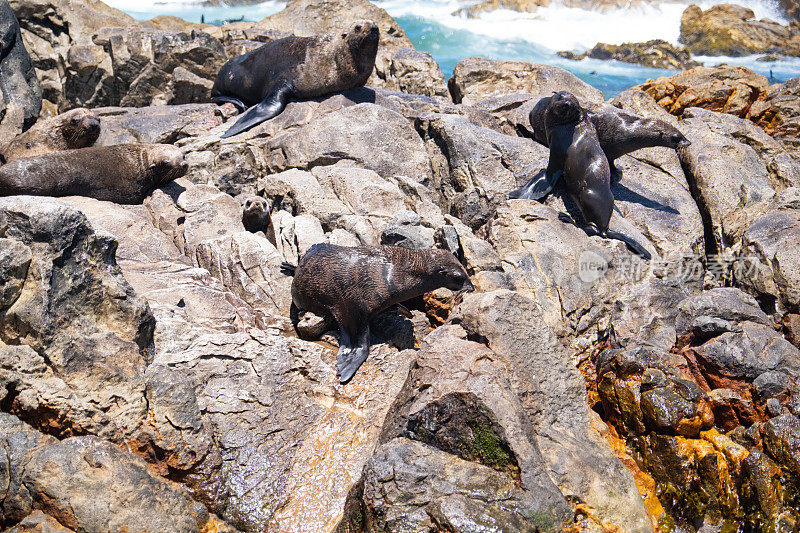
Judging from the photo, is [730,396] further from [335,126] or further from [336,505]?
[335,126]

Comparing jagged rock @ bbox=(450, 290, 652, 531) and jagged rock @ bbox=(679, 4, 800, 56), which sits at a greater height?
jagged rock @ bbox=(450, 290, 652, 531)

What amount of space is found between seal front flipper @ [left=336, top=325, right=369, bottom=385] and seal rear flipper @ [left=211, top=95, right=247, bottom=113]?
238 inches

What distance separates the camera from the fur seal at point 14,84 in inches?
401

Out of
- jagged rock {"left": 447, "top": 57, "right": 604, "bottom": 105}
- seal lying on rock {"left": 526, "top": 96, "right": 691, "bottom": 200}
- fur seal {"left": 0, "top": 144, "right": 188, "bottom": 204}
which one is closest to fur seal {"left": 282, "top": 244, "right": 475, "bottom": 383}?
fur seal {"left": 0, "top": 144, "right": 188, "bottom": 204}

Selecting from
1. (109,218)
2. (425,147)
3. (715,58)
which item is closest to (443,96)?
(425,147)

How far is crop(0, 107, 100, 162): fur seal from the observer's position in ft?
30.1

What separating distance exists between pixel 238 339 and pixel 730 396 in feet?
14.6

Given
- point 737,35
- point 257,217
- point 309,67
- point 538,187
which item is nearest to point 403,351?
point 257,217

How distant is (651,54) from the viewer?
31828 millimetres

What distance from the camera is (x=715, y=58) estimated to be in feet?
106

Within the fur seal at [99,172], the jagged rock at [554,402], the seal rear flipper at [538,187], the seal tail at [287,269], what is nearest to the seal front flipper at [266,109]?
the fur seal at [99,172]

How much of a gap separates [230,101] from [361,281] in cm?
610

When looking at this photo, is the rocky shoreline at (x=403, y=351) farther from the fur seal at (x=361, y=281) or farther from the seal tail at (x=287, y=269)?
A: the fur seal at (x=361, y=281)

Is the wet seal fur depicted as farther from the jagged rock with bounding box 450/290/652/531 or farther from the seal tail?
the seal tail
